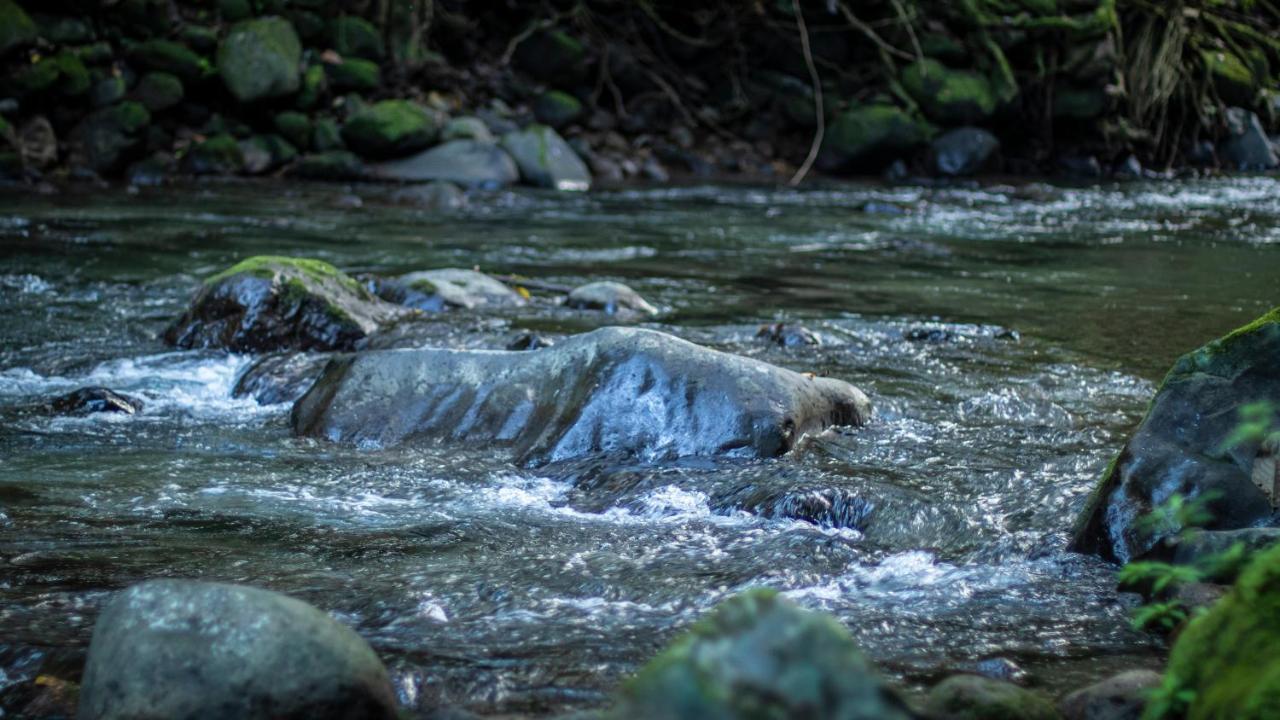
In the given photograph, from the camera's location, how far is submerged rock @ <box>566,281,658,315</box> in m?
7.35

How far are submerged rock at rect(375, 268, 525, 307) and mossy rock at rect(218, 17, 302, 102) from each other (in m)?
8.17

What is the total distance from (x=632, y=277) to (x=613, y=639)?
5937mm

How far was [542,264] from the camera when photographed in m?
9.23

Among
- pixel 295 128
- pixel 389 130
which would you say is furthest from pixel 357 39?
pixel 389 130

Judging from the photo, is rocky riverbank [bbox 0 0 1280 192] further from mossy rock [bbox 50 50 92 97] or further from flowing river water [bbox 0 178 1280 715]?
flowing river water [bbox 0 178 1280 715]

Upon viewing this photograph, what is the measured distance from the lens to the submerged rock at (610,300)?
7.35 meters

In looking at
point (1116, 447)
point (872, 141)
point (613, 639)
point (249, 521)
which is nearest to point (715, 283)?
point (1116, 447)

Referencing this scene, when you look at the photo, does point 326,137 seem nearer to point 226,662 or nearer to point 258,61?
point 258,61

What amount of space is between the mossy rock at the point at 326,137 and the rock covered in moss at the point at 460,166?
687 millimetres

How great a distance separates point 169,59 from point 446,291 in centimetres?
930

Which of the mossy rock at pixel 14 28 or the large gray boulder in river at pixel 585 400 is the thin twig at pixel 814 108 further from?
the large gray boulder in river at pixel 585 400

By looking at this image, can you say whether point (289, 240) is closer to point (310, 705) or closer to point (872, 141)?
point (310, 705)

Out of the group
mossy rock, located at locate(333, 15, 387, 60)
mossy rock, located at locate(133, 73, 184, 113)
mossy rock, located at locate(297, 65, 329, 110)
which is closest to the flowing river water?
mossy rock, located at locate(133, 73, 184, 113)

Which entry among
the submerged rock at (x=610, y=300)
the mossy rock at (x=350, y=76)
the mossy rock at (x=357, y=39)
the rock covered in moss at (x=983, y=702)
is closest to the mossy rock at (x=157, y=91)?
the mossy rock at (x=350, y=76)
